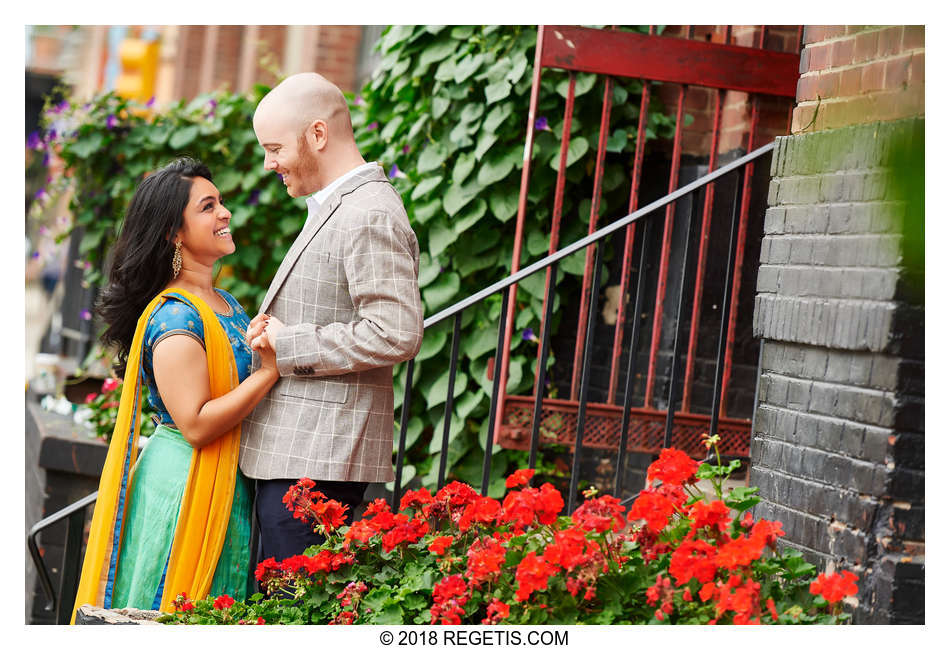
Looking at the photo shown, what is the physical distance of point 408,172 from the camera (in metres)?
4.77

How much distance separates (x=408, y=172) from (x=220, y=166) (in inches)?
68.7

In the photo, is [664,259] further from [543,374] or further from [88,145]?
[88,145]

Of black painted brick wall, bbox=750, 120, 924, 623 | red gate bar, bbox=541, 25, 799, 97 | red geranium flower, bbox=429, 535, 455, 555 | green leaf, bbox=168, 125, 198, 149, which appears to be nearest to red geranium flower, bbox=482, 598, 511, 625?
red geranium flower, bbox=429, 535, 455, 555

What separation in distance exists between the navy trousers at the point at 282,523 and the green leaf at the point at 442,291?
1921mm

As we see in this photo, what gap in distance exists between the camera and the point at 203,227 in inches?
106

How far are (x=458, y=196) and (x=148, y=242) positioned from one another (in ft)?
6.47

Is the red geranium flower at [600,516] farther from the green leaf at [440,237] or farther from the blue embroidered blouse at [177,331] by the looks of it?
the green leaf at [440,237]

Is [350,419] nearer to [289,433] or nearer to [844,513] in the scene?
[289,433]

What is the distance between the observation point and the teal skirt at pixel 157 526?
2645 millimetres

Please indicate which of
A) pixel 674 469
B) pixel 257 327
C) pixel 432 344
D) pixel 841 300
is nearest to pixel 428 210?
pixel 432 344

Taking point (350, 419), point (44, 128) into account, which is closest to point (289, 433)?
point (350, 419)

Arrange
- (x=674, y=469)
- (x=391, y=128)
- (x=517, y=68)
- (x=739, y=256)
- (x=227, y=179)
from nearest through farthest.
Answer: (x=674, y=469), (x=739, y=256), (x=517, y=68), (x=391, y=128), (x=227, y=179)

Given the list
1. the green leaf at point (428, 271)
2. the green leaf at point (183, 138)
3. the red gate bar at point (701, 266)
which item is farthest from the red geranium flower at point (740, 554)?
the green leaf at point (183, 138)

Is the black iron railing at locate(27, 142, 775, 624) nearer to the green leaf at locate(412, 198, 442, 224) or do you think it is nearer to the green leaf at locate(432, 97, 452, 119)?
the green leaf at locate(412, 198, 442, 224)
